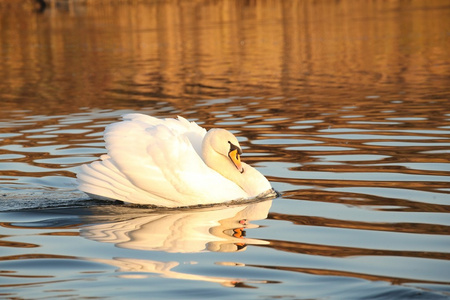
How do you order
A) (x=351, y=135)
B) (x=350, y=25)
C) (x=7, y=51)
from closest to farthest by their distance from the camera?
(x=351, y=135) → (x=7, y=51) → (x=350, y=25)

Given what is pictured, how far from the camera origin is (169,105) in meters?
17.6

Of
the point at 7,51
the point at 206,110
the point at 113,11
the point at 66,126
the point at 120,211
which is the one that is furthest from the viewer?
the point at 113,11

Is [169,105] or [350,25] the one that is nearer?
[169,105]

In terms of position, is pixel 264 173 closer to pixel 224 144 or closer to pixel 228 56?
pixel 224 144

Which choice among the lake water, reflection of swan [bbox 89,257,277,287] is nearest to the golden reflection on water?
the lake water

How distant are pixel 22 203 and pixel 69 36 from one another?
33.6 metres

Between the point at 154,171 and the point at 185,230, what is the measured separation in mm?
1044

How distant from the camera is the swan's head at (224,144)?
880 centimetres

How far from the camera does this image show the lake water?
6074 mm

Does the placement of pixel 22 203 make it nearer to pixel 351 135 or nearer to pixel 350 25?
pixel 351 135

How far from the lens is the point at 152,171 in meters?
8.40

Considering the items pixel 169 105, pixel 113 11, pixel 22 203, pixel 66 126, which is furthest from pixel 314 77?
pixel 113 11

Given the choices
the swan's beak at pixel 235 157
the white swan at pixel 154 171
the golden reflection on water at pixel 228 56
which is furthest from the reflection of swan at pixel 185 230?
the golden reflection on water at pixel 228 56

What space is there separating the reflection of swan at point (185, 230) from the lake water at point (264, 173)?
24 millimetres
